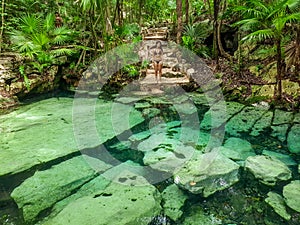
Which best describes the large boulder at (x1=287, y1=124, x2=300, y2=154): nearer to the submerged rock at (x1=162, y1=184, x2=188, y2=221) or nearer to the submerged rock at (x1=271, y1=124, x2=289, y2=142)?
the submerged rock at (x1=271, y1=124, x2=289, y2=142)

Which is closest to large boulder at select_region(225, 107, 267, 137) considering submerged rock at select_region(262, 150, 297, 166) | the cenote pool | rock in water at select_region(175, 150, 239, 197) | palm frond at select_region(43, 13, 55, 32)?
the cenote pool

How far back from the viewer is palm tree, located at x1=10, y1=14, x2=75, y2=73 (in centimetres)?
746

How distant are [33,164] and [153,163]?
5.35 feet

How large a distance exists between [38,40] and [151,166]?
6.15 m

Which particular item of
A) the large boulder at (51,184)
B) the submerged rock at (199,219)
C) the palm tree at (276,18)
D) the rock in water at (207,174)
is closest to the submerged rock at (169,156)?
the rock in water at (207,174)

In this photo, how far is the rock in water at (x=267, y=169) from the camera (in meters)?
3.07

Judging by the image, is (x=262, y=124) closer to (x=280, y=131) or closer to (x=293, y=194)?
(x=280, y=131)

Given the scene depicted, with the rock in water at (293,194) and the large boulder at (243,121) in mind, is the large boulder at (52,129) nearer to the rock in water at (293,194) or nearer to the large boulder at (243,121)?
the large boulder at (243,121)

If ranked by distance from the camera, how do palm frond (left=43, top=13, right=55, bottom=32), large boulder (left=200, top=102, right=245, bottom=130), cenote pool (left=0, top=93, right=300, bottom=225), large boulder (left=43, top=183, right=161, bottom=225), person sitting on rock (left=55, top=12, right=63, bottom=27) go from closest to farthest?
1. large boulder (left=43, top=183, right=161, bottom=225)
2. cenote pool (left=0, top=93, right=300, bottom=225)
3. large boulder (left=200, top=102, right=245, bottom=130)
4. palm frond (left=43, top=13, right=55, bottom=32)
5. person sitting on rock (left=55, top=12, right=63, bottom=27)

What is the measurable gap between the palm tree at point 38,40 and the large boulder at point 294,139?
617 centimetres

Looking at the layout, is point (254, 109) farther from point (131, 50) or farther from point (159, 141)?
point (131, 50)

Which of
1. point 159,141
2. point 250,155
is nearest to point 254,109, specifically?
point 250,155

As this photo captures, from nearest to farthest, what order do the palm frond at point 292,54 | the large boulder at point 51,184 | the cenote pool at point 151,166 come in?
the cenote pool at point 151,166 → the large boulder at point 51,184 → the palm frond at point 292,54

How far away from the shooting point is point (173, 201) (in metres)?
2.79
